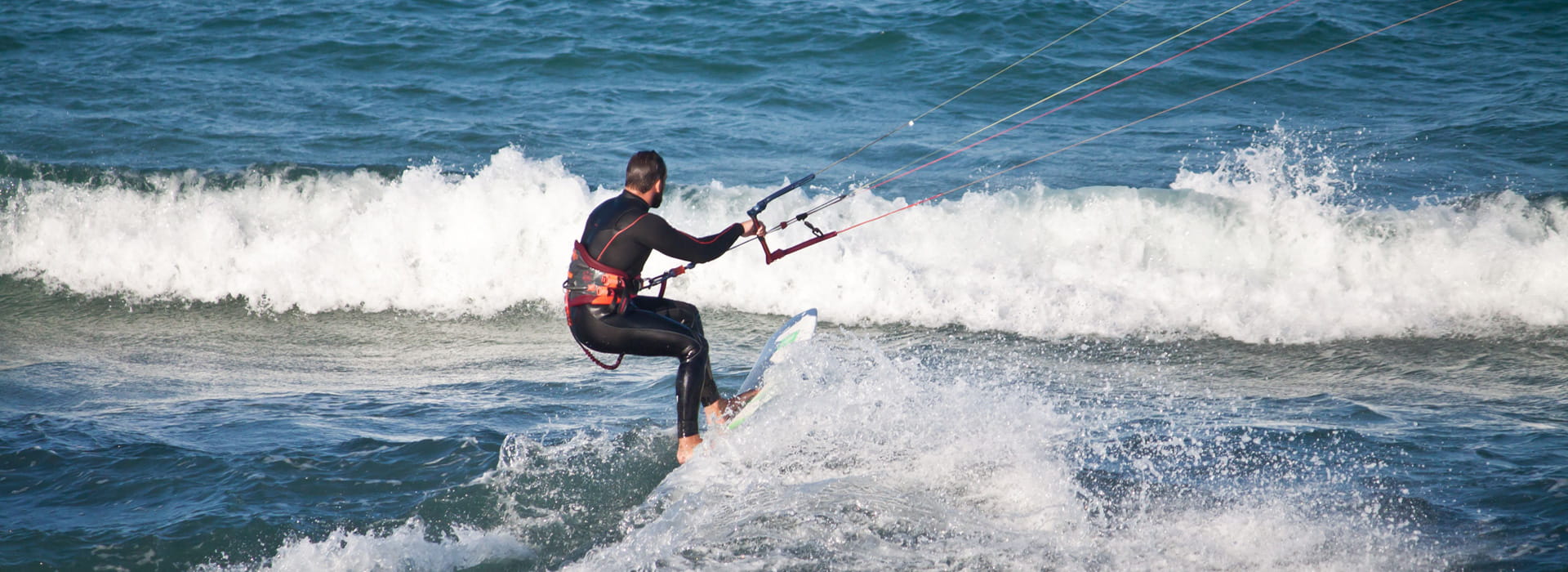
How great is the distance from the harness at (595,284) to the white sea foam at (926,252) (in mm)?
3661

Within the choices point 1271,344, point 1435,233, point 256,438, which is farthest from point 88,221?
point 1435,233

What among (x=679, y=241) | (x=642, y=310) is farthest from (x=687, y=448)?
(x=679, y=241)

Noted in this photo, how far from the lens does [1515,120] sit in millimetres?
10172

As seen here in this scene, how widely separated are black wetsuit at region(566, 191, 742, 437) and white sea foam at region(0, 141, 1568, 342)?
3.41m

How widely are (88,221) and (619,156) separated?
4.98 meters

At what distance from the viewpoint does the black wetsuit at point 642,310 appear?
15.1 ft

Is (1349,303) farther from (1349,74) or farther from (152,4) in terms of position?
(152,4)

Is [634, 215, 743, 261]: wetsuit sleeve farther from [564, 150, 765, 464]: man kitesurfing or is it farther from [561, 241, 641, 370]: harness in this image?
[561, 241, 641, 370]: harness

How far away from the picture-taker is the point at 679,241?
15.2 feet

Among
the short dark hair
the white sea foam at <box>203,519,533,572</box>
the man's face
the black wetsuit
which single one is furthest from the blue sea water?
the short dark hair

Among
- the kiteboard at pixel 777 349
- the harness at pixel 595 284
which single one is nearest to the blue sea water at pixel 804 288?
the kiteboard at pixel 777 349

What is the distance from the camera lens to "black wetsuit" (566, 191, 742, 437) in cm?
462

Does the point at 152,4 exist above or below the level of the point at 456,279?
above

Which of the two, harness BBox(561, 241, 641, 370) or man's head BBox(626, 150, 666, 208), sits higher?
man's head BBox(626, 150, 666, 208)
